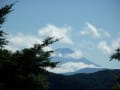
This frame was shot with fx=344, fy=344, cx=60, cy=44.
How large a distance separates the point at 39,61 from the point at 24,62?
2.19 feet

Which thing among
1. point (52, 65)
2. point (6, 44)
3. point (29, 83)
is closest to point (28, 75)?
point (29, 83)

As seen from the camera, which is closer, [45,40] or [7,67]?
[7,67]

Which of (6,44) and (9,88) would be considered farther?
(6,44)

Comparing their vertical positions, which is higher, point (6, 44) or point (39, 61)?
point (6, 44)

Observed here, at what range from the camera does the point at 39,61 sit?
14.8 meters

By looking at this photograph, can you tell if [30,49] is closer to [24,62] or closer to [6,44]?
[24,62]

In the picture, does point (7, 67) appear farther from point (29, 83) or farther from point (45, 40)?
point (45, 40)

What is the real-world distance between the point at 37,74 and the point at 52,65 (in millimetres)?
833

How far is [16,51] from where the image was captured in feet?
50.6

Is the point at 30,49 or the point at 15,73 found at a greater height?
the point at 30,49

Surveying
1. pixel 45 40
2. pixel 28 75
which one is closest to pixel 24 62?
pixel 28 75

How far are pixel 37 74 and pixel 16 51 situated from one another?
4.73 ft

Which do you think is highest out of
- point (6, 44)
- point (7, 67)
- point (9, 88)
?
point (6, 44)

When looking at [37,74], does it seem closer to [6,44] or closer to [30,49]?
[30,49]
